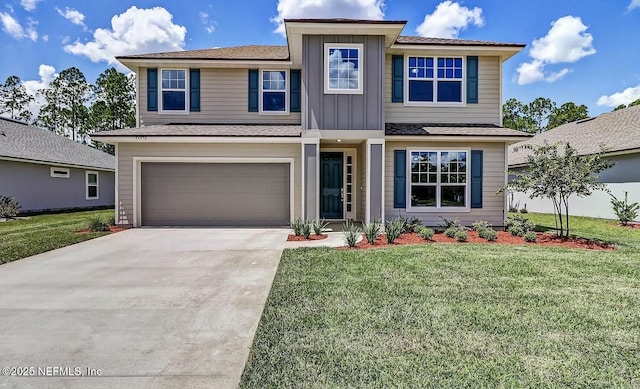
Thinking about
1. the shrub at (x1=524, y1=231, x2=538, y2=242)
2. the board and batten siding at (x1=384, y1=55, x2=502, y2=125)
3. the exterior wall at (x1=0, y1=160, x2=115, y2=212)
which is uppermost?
the board and batten siding at (x1=384, y1=55, x2=502, y2=125)

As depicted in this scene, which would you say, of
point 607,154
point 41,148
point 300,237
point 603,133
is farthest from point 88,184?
point 603,133

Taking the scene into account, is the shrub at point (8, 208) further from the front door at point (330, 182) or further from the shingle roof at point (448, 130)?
the shingle roof at point (448, 130)

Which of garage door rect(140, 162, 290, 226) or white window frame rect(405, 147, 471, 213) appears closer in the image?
white window frame rect(405, 147, 471, 213)

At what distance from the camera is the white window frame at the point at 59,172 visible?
675 inches

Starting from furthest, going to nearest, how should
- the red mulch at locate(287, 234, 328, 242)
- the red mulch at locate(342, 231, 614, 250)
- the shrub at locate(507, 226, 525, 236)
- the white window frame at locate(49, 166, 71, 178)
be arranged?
the white window frame at locate(49, 166, 71, 178) → the shrub at locate(507, 226, 525, 236) → the red mulch at locate(287, 234, 328, 242) → the red mulch at locate(342, 231, 614, 250)

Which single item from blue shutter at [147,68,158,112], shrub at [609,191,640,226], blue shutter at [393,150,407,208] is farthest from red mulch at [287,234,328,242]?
shrub at [609,191,640,226]

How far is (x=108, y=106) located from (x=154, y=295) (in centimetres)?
3308

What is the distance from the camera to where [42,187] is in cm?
1666

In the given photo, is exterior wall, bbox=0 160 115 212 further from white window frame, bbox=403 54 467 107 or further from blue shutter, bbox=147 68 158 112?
white window frame, bbox=403 54 467 107

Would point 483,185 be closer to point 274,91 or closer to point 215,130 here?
point 274,91

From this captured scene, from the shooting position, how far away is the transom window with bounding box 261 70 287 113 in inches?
477

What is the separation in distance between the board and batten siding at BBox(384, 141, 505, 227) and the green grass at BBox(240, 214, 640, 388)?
15.2ft

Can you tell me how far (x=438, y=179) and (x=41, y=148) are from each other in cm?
1867

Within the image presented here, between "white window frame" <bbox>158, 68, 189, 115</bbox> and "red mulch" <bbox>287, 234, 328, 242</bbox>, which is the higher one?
"white window frame" <bbox>158, 68, 189, 115</bbox>
